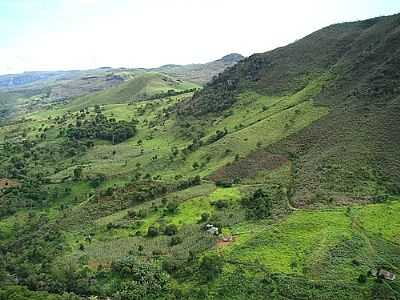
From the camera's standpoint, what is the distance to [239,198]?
3964 inches

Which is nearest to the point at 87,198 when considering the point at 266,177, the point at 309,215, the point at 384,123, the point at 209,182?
the point at 209,182

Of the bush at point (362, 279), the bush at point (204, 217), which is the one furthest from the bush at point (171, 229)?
the bush at point (362, 279)

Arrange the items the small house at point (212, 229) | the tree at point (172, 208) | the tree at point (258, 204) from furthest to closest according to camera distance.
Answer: the tree at point (172, 208) < the tree at point (258, 204) < the small house at point (212, 229)

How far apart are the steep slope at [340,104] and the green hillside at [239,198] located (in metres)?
0.45

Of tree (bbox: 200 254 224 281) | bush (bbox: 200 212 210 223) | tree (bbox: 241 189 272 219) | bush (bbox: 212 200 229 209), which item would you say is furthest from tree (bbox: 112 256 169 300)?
bush (bbox: 212 200 229 209)

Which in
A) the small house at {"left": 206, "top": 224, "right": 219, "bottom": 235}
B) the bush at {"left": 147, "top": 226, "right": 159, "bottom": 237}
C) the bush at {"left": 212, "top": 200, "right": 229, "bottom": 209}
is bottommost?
the bush at {"left": 147, "top": 226, "right": 159, "bottom": 237}

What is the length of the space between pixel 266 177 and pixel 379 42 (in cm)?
7122

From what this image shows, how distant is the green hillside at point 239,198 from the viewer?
74.6m

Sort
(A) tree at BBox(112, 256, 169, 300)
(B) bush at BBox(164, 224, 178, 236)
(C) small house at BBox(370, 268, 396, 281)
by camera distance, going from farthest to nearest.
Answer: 1. (B) bush at BBox(164, 224, 178, 236)
2. (A) tree at BBox(112, 256, 169, 300)
3. (C) small house at BBox(370, 268, 396, 281)

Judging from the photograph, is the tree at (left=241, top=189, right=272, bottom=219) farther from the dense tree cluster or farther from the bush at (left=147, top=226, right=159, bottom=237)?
the dense tree cluster

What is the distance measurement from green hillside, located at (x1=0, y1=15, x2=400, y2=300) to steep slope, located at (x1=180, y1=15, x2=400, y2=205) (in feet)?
1.48

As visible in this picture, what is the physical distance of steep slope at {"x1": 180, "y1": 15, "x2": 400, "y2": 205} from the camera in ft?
320

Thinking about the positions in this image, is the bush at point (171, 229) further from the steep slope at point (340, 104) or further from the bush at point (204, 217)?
the steep slope at point (340, 104)

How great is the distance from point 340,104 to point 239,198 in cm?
4903
